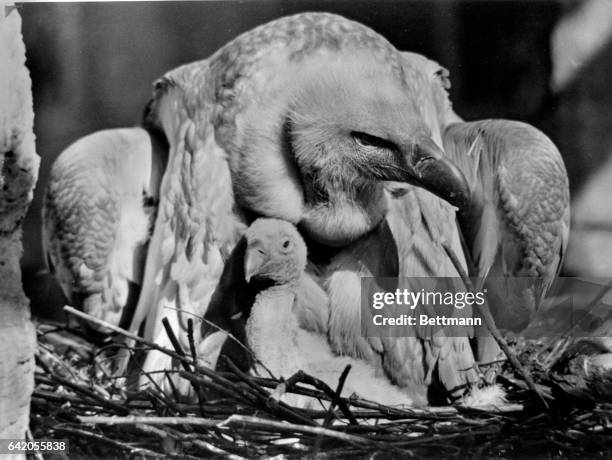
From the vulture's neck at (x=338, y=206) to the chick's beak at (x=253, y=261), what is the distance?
18 cm

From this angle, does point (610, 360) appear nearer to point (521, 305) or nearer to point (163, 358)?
point (521, 305)

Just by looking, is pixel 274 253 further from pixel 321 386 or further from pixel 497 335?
pixel 497 335

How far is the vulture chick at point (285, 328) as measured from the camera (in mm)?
2205

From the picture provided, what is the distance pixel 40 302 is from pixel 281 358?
0.87 metres

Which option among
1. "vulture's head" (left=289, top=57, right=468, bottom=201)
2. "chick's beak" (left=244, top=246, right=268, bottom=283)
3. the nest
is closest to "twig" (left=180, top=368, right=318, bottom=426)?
the nest

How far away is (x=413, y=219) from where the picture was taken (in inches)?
94.2

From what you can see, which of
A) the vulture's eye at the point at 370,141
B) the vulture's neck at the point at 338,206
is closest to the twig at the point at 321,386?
the vulture's neck at the point at 338,206

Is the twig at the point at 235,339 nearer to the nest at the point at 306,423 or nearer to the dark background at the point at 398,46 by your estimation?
the nest at the point at 306,423

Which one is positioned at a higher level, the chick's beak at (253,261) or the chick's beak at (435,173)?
the chick's beak at (435,173)

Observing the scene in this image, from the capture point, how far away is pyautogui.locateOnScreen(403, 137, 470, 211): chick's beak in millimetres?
2125

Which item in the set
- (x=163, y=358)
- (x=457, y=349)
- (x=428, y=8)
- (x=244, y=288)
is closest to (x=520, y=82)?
(x=428, y=8)

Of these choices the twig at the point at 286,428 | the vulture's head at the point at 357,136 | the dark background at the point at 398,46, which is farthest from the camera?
the dark background at the point at 398,46

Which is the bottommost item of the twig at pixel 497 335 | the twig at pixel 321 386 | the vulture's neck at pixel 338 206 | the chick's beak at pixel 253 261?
the twig at pixel 321 386

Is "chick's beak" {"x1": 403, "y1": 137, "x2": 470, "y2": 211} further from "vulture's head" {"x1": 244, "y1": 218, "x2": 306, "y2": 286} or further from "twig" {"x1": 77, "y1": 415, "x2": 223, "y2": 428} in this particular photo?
"twig" {"x1": 77, "y1": 415, "x2": 223, "y2": 428}
